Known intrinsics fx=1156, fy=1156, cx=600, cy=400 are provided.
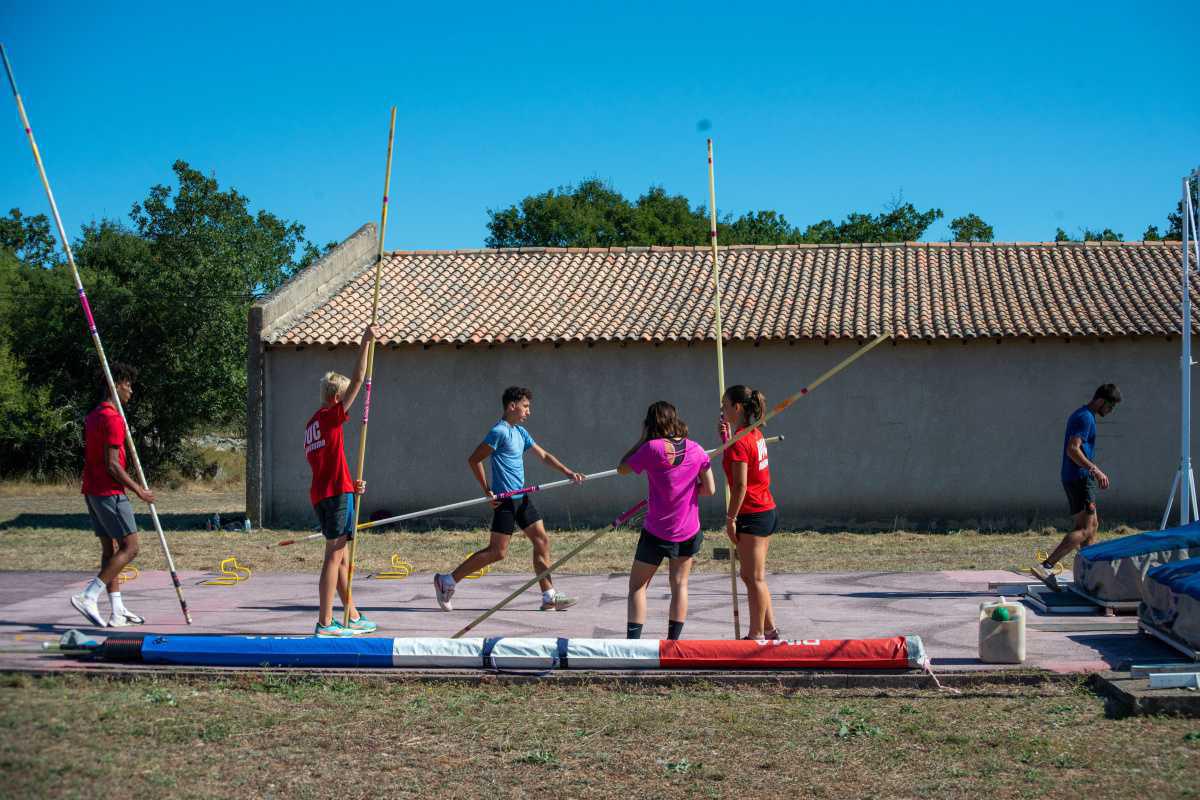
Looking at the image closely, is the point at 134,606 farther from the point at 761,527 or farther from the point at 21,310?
the point at 21,310

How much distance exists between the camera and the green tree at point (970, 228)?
48531 millimetres

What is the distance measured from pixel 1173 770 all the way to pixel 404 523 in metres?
15.8

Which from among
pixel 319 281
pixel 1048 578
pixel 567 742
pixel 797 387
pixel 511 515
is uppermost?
pixel 319 281

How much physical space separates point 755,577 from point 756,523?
1.20 ft

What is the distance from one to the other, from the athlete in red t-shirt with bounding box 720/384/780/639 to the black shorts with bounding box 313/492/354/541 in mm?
Result: 2647

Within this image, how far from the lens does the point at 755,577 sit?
7758 mm

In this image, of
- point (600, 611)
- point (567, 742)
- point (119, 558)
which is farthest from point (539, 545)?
point (567, 742)

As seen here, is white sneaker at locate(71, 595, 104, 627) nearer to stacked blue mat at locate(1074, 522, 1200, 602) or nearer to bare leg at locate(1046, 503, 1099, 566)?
stacked blue mat at locate(1074, 522, 1200, 602)

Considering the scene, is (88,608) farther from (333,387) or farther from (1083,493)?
(1083,493)

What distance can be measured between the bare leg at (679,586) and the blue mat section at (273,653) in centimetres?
189

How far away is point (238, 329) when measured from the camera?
32906 mm

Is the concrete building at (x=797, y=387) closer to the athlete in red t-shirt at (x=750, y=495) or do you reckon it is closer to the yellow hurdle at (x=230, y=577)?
the yellow hurdle at (x=230, y=577)

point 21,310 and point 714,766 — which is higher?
point 21,310

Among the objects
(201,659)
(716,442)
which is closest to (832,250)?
(716,442)
